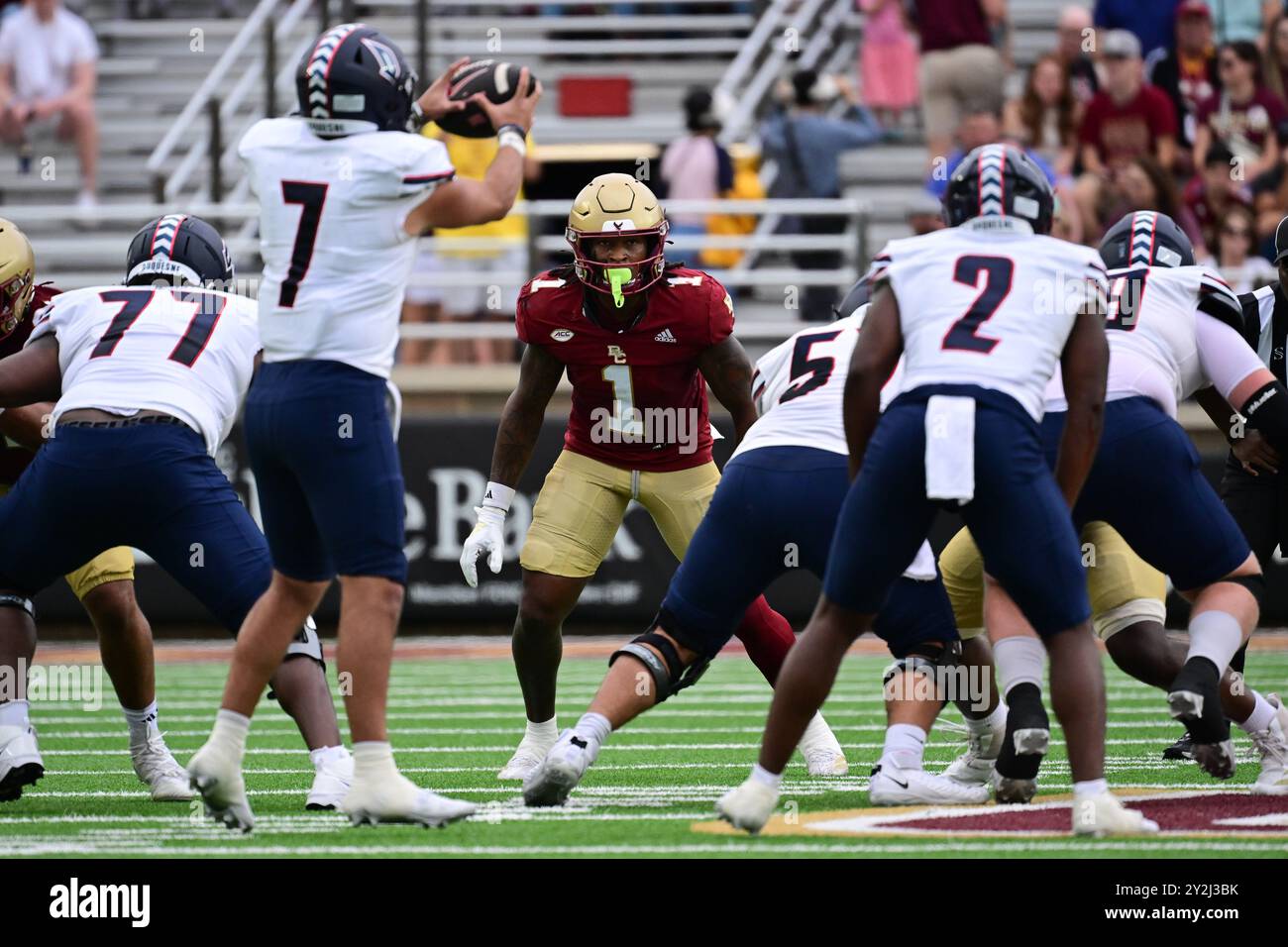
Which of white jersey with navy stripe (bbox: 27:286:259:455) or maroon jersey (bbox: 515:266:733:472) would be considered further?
maroon jersey (bbox: 515:266:733:472)

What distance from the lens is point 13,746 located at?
6.24 meters

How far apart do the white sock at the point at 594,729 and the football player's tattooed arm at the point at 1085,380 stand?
1.48m

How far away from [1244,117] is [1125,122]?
2.71ft

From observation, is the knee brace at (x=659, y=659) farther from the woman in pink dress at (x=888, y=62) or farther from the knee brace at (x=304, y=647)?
the woman in pink dress at (x=888, y=62)

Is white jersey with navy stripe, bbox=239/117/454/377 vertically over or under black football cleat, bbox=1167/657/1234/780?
over

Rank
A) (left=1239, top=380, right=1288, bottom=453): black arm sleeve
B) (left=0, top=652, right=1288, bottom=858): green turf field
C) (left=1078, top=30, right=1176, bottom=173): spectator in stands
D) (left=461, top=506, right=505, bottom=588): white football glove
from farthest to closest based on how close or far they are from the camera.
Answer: (left=1078, top=30, right=1176, bottom=173): spectator in stands
(left=461, top=506, right=505, bottom=588): white football glove
(left=1239, top=380, right=1288, bottom=453): black arm sleeve
(left=0, top=652, right=1288, bottom=858): green turf field

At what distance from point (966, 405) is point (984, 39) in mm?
9260

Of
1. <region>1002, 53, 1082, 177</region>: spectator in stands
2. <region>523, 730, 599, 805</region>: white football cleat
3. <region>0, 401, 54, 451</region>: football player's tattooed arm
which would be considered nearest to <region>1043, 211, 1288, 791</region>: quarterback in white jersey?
<region>523, 730, 599, 805</region>: white football cleat

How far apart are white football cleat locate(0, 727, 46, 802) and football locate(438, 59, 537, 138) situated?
227cm

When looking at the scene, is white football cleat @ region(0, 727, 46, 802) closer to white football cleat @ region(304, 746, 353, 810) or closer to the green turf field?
the green turf field

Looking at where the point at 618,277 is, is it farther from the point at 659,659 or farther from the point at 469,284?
the point at 469,284

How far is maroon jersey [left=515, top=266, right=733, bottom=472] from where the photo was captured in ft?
21.9

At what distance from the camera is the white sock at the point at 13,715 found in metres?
6.28

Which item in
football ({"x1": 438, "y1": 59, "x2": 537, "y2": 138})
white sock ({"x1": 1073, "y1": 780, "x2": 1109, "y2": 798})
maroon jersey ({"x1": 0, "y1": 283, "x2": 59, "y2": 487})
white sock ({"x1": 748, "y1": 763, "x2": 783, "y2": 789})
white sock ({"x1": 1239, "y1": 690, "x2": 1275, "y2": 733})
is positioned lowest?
white sock ({"x1": 1239, "y1": 690, "x2": 1275, "y2": 733})
